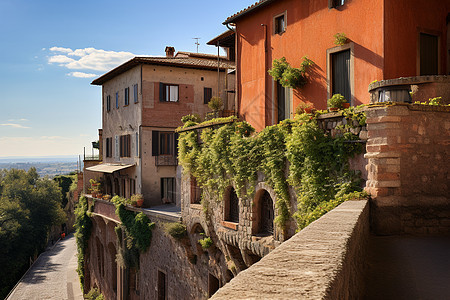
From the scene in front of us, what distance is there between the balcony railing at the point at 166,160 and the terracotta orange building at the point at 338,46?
34.9 ft

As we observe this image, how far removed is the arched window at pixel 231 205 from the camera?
14.7m

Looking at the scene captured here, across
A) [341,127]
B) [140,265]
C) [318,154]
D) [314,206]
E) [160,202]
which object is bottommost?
[140,265]

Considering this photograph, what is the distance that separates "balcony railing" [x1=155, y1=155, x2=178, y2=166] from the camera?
2689cm

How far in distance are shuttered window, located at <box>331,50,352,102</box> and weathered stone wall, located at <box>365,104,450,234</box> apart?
434 centimetres

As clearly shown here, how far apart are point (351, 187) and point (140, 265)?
15.6 m

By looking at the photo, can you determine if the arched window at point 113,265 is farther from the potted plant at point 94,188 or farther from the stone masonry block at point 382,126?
the stone masonry block at point 382,126

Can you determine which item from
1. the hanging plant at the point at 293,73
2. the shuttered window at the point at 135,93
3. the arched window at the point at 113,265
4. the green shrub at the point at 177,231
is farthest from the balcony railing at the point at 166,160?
the hanging plant at the point at 293,73

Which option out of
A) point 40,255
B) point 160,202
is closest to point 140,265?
point 160,202

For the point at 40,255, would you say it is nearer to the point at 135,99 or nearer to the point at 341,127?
the point at 135,99

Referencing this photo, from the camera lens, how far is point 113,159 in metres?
32.8

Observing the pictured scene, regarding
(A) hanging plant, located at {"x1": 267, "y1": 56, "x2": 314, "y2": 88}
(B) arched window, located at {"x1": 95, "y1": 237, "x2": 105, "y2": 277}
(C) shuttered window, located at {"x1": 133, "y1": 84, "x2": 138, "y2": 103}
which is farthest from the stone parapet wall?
(B) arched window, located at {"x1": 95, "y1": 237, "x2": 105, "y2": 277}

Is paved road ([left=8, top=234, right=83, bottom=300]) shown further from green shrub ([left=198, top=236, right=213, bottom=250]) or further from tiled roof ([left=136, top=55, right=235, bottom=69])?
green shrub ([left=198, top=236, right=213, bottom=250])

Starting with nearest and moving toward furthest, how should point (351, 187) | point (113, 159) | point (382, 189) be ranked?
1. point (382, 189)
2. point (351, 187)
3. point (113, 159)

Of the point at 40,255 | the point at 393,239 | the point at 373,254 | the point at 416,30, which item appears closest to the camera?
the point at 373,254
